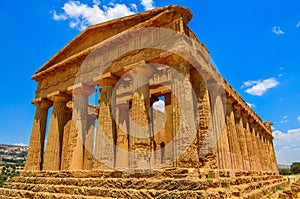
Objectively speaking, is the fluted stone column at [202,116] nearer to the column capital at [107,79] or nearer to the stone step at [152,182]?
the stone step at [152,182]

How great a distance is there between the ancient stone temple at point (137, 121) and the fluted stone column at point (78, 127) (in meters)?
0.06

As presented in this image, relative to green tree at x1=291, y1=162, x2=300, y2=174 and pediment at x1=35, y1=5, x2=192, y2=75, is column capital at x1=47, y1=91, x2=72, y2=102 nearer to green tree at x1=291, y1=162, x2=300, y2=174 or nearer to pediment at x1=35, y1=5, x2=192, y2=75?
pediment at x1=35, y1=5, x2=192, y2=75

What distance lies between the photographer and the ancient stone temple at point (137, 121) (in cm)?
922

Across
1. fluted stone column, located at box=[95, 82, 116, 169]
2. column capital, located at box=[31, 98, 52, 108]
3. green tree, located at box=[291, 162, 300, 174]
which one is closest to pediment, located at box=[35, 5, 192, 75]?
column capital, located at box=[31, 98, 52, 108]

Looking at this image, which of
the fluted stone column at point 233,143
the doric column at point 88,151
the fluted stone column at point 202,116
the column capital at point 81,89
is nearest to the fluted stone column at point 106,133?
the column capital at point 81,89

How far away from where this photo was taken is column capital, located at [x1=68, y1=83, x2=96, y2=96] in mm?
14352

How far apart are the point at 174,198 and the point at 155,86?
11054mm

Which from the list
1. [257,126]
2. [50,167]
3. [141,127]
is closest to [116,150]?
[141,127]

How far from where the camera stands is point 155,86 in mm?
17422

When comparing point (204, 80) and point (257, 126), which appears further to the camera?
point (257, 126)

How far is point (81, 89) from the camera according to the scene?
47.7 ft

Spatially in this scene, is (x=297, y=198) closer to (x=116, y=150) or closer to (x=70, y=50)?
(x=116, y=150)

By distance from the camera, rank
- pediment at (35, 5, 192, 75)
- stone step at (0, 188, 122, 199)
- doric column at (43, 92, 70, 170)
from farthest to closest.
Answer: doric column at (43, 92, 70, 170)
pediment at (35, 5, 192, 75)
stone step at (0, 188, 122, 199)

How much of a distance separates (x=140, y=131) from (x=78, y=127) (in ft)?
15.7
